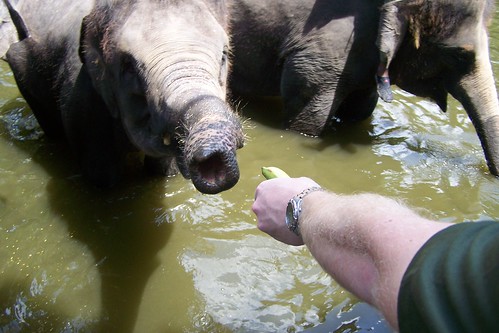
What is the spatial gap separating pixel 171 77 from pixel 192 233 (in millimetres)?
1452

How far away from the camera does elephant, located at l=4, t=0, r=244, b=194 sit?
2148mm

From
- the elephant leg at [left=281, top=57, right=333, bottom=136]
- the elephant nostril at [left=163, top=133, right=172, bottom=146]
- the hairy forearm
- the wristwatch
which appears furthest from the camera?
the elephant leg at [left=281, top=57, right=333, bottom=136]

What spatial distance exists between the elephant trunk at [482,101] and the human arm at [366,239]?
3196mm

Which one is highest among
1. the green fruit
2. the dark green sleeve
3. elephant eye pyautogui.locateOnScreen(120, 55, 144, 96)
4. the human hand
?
the dark green sleeve

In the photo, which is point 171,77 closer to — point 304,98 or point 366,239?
point 366,239

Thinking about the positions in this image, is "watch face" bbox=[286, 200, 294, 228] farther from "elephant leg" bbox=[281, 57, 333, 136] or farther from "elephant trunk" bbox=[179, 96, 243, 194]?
"elephant leg" bbox=[281, 57, 333, 136]

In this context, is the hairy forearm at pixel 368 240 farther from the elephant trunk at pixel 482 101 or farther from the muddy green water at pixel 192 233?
the elephant trunk at pixel 482 101

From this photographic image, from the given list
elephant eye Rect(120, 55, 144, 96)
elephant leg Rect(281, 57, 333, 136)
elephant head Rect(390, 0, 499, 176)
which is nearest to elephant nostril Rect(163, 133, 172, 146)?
elephant eye Rect(120, 55, 144, 96)

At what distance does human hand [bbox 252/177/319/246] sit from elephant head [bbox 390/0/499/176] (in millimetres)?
3094

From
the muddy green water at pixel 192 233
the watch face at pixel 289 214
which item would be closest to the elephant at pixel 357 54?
the muddy green water at pixel 192 233

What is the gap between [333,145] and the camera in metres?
4.98

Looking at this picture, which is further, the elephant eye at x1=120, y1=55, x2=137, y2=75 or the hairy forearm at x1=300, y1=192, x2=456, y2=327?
the elephant eye at x1=120, y1=55, x2=137, y2=75

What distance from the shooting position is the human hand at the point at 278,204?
1.85m

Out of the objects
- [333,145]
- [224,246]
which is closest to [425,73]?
[333,145]
